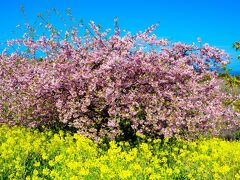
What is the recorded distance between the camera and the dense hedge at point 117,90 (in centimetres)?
1341

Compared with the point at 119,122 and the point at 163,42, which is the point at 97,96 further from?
the point at 163,42

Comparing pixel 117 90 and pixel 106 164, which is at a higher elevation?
pixel 117 90

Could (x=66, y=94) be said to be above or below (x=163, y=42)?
below

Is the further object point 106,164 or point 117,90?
point 117,90

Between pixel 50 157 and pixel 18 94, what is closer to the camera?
pixel 50 157

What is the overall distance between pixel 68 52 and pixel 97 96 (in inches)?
76.5

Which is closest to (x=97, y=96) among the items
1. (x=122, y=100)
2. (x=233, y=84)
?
(x=122, y=100)

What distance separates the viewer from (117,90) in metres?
13.3

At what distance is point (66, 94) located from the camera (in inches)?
557

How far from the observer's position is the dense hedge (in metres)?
13.4

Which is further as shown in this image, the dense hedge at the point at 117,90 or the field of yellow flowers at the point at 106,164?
the dense hedge at the point at 117,90

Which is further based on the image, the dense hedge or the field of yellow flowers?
the dense hedge

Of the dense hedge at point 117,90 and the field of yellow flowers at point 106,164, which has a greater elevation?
the dense hedge at point 117,90

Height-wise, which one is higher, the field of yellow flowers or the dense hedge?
the dense hedge
